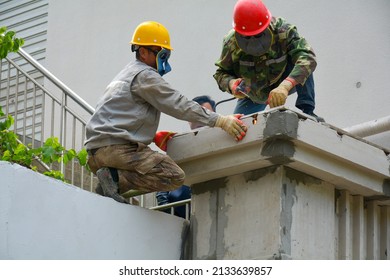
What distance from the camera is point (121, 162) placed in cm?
849

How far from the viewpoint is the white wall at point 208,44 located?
1305cm

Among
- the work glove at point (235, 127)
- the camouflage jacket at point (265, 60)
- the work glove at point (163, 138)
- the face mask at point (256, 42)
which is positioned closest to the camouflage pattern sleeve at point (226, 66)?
the camouflage jacket at point (265, 60)

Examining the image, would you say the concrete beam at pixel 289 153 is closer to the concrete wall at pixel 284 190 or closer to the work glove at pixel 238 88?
the concrete wall at pixel 284 190

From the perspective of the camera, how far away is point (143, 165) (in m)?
8.48

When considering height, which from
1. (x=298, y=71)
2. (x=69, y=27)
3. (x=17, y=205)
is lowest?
(x=17, y=205)

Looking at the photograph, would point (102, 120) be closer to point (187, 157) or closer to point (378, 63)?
point (187, 157)

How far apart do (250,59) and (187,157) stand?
1.32 meters

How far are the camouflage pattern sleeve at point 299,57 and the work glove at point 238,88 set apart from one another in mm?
427

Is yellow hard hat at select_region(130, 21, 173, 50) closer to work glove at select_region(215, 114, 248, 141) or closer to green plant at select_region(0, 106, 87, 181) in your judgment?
work glove at select_region(215, 114, 248, 141)

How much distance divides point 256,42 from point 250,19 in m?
0.18

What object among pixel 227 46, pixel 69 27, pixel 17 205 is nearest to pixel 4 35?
pixel 227 46

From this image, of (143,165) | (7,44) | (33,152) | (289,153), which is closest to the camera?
(289,153)

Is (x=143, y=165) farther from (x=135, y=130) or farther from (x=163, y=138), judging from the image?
(x=163, y=138)

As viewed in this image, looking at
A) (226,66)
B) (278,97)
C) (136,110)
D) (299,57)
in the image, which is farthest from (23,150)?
(278,97)
